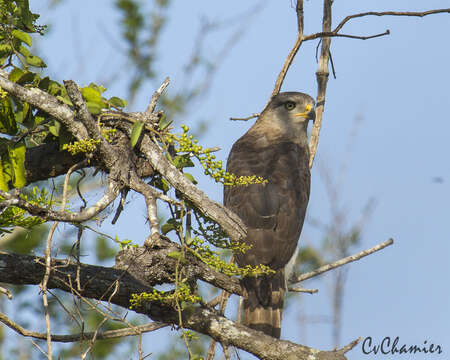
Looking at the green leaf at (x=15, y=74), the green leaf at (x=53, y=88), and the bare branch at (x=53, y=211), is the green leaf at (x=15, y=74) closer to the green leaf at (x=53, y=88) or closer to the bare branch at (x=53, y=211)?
the green leaf at (x=53, y=88)

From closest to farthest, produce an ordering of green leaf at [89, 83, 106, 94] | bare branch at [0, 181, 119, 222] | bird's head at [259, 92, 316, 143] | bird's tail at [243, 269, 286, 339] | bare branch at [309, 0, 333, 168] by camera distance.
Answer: bare branch at [0, 181, 119, 222] → green leaf at [89, 83, 106, 94] → bird's tail at [243, 269, 286, 339] → bare branch at [309, 0, 333, 168] → bird's head at [259, 92, 316, 143]

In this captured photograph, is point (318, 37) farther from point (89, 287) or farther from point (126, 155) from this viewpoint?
point (89, 287)

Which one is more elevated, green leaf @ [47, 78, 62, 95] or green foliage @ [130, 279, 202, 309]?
green leaf @ [47, 78, 62, 95]

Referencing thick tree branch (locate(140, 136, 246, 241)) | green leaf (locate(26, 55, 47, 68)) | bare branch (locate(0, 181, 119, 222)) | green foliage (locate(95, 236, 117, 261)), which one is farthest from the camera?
green foliage (locate(95, 236, 117, 261))

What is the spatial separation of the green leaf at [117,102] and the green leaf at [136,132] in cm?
26

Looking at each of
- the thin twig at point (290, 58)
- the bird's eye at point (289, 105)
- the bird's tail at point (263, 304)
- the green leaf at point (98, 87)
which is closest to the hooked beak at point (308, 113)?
the bird's eye at point (289, 105)

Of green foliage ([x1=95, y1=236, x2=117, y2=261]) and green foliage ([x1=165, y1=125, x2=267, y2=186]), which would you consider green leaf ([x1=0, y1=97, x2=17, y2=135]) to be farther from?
green foliage ([x1=95, y1=236, x2=117, y2=261])

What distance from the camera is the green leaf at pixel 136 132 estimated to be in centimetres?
352

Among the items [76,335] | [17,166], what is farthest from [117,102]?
[76,335]

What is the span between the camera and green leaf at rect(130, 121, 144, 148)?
3520 millimetres

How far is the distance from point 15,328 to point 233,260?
222cm

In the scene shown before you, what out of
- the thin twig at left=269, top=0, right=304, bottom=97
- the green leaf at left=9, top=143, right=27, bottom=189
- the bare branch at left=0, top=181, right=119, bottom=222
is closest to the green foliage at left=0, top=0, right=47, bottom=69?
the green leaf at left=9, top=143, right=27, bottom=189

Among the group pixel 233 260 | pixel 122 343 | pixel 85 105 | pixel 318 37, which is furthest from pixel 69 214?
pixel 122 343

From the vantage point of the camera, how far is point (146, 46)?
430 inches
